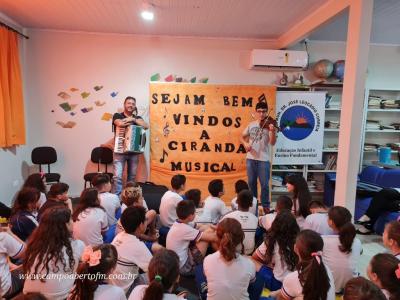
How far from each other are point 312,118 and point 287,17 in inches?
65.8

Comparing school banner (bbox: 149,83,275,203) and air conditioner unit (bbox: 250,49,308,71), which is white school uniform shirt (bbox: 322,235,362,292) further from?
air conditioner unit (bbox: 250,49,308,71)

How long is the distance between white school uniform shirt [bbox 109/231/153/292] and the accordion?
8.02 feet

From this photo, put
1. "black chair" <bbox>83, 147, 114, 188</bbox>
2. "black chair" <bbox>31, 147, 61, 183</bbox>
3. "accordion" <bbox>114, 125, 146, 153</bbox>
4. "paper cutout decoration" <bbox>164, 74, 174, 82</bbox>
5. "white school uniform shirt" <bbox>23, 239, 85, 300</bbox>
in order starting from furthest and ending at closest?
"paper cutout decoration" <bbox>164, 74, 174, 82</bbox> → "black chair" <bbox>83, 147, 114, 188</bbox> → "black chair" <bbox>31, 147, 61, 183</bbox> → "accordion" <bbox>114, 125, 146, 153</bbox> → "white school uniform shirt" <bbox>23, 239, 85, 300</bbox>

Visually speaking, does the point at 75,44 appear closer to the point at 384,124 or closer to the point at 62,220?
the point at 62,220

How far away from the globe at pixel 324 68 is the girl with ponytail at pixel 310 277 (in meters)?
3.74

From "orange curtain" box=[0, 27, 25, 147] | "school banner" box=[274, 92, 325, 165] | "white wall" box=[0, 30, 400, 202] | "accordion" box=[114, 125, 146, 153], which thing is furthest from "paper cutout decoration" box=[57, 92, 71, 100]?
"school banner" box=[274, 92, 325, 165]

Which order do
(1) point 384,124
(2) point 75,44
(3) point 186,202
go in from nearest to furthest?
(3) point 186,202, (2) point 75,44, (1) point 384,124

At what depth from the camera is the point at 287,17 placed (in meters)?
3.72

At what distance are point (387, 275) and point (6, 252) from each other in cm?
198

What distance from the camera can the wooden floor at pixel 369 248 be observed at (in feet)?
9.01

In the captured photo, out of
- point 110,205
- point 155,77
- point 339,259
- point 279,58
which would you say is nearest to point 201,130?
point 155,77

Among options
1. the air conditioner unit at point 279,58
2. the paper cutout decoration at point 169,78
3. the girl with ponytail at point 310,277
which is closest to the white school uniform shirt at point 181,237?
the girl with ponytail at point 310,277

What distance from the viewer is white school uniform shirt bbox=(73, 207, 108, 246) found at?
222cm

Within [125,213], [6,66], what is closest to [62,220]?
[125,213]
